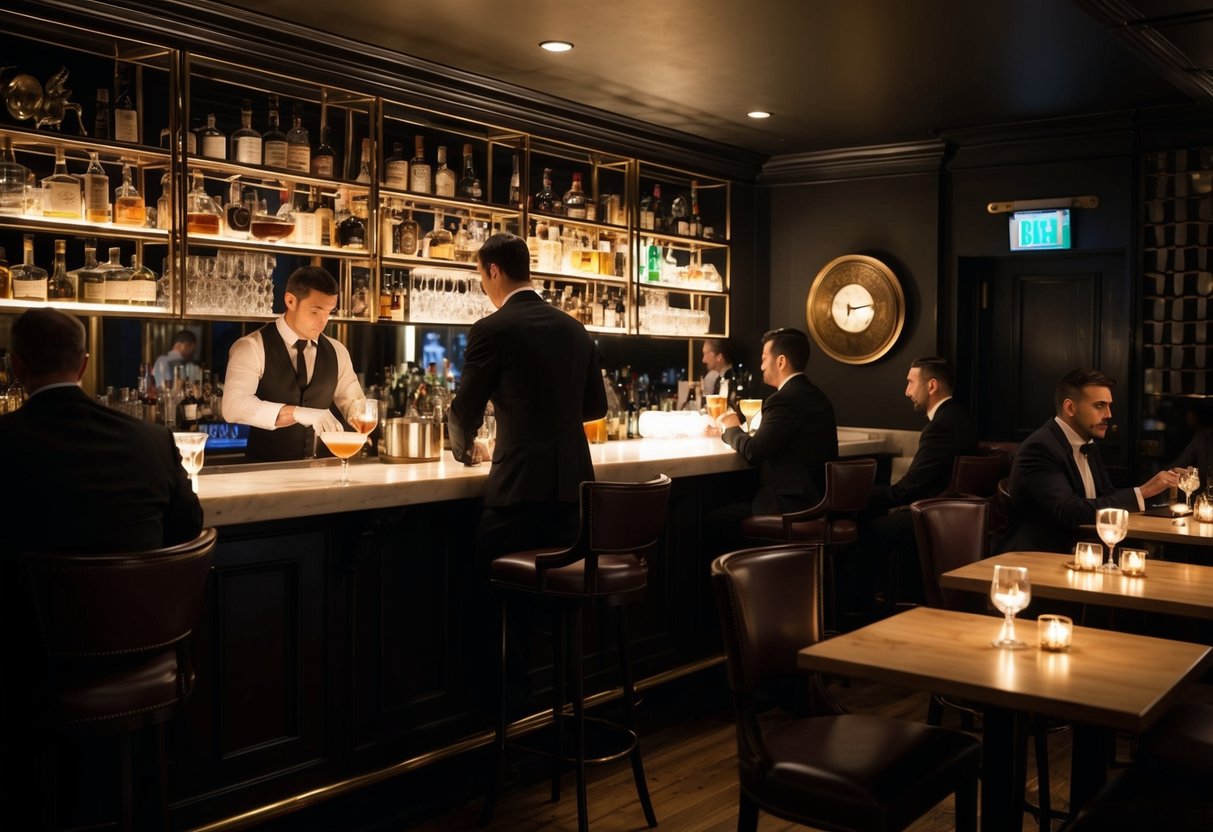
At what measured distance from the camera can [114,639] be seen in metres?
2.54

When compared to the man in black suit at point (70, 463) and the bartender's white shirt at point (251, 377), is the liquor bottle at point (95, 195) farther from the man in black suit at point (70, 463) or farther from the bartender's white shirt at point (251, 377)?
the man in black suit at point (70, 463)

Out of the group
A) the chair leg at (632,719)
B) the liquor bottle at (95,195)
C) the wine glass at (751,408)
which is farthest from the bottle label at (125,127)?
the wine glass at (751,408)

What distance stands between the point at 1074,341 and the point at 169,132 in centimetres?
545

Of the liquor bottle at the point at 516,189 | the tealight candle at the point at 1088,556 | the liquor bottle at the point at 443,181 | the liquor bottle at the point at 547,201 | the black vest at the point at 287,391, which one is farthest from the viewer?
the liquor bottle at the point at 547,201

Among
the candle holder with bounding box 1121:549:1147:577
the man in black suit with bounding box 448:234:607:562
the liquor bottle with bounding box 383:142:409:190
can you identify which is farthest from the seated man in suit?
the liquor bottle with bounding box 383:142:409:190

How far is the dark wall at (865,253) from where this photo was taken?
7613mm

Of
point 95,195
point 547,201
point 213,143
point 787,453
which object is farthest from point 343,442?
point 547,201

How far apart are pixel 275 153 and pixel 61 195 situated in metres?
0.96

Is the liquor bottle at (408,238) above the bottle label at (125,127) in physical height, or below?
below

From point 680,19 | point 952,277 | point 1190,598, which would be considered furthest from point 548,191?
point 1190,598

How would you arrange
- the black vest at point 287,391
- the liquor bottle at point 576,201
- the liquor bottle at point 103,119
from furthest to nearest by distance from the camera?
the liquor bottle at point 576,201 → the black vest at point 287,391 → the liquor bottle at point 103,119

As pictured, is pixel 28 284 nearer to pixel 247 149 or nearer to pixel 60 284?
pixel 60 284

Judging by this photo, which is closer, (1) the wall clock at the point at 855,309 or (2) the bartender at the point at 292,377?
(2) the bartender at the point at 292,377

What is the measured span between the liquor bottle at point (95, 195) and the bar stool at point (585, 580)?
2.17 m
